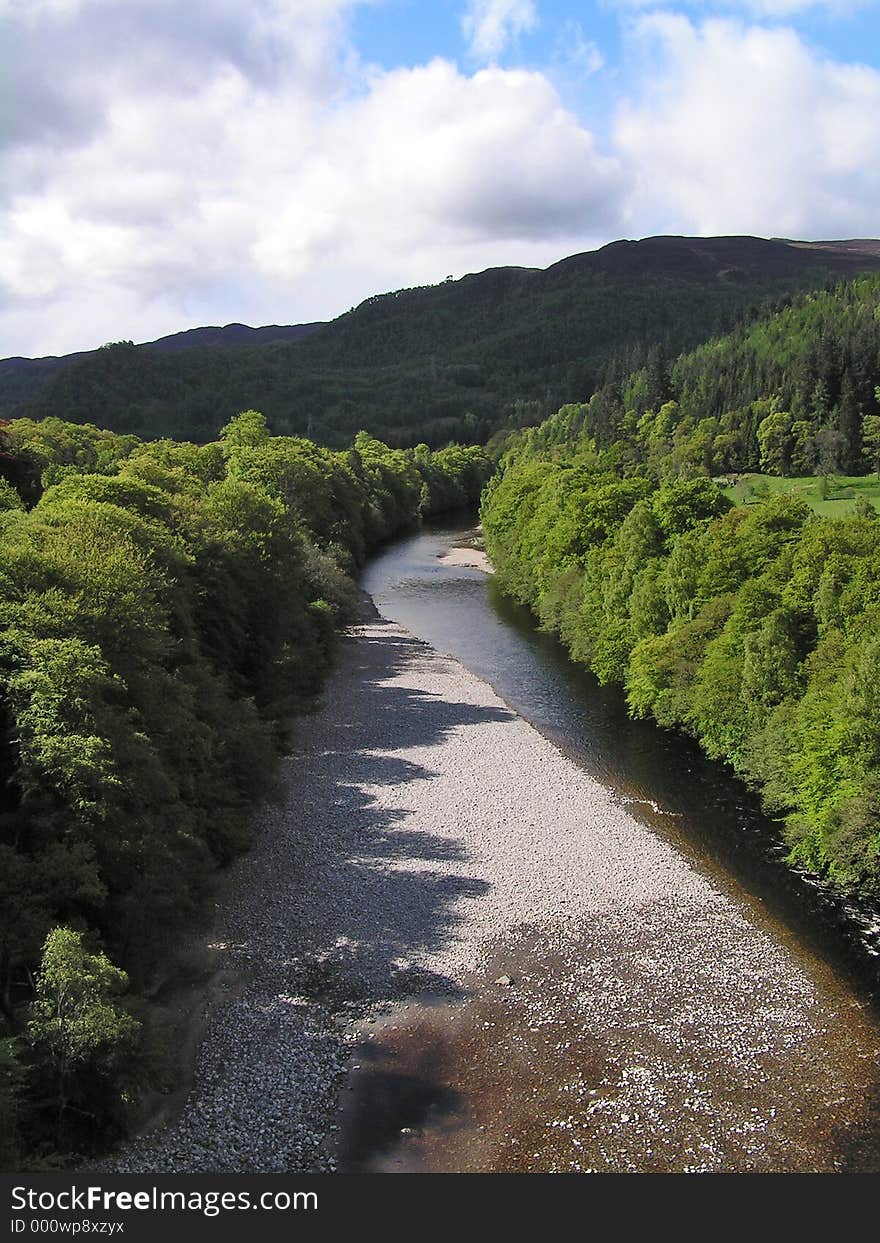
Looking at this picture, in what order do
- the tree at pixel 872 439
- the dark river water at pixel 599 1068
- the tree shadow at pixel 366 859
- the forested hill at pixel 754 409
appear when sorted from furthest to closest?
the forested hill at pixel 754 409 → the tree at pixel 872 439 → the tree shadow at pixel 366 859 → the dark river water at pixel 599 1068

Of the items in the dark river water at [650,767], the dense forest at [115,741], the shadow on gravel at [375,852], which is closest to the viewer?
the dense forest at [115,741]

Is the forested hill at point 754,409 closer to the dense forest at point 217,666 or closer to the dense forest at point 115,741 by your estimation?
the dense forest at point 217,666

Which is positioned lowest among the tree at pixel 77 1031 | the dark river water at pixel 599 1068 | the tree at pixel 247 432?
the dark river water at pixel 599 1068

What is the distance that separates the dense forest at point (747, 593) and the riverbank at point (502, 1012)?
6130 millimetres

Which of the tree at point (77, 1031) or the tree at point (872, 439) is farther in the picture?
the tree at point (872, 439)

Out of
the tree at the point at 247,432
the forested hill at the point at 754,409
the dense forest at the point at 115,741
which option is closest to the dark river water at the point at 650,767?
the dense forest at the point at 115,741

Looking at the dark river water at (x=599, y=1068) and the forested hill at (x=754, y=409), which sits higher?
the forested hill at (x=754, y=409)

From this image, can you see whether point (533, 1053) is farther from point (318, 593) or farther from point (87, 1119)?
point (318, 593)

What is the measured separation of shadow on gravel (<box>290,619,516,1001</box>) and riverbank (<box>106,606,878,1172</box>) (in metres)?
Answer: 0.10

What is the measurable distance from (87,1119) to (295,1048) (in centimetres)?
539

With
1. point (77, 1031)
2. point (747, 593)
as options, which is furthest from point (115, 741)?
point (747, 593)

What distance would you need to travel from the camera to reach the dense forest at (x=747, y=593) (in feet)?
103

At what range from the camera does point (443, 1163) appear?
19.5 m

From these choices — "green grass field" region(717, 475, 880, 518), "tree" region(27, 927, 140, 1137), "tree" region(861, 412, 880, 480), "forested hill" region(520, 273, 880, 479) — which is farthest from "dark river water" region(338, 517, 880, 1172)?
"forested hill" region(520, 273, 880, 479)
